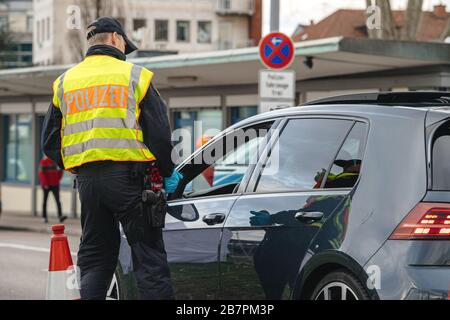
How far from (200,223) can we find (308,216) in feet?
Answer: 3.04

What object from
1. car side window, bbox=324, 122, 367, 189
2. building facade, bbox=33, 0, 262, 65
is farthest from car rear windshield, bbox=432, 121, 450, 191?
building facade, bbox=33, 0, 262, 65

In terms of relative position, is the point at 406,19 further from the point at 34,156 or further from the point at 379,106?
the point at 379,106

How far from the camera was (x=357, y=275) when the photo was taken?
5215 mm

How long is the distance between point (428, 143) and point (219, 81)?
16954 mm

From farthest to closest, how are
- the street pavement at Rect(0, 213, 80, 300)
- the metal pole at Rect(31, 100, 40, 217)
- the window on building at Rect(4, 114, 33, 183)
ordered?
the window on building at Rect(4, 114, 33, 183) < the metal pole at Rect(31, 100, 40, 217) < the street pavement at Rect(0, 213, 80, 300)

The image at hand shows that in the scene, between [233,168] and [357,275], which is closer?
[357,275]

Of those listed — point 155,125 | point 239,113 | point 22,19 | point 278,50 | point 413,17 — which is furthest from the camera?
point 22,19

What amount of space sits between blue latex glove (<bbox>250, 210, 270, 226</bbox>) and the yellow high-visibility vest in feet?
2.40

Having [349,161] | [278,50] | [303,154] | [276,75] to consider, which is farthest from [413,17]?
[349,161]

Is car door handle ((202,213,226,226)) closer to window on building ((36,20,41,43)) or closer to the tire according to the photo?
the tire

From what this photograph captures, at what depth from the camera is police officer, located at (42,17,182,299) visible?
219 inches

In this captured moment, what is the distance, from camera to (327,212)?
5.54 metres
